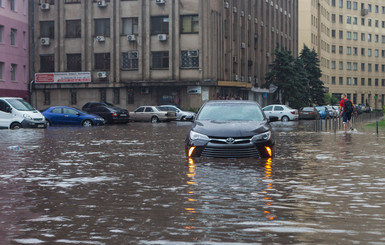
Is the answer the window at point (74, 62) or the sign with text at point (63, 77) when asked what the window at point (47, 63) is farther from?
the window at point (74, 62)

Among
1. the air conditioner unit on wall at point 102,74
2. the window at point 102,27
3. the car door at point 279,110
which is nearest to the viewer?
the car door at point 279,110

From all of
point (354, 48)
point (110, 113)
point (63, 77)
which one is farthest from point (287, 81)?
point (354, 48)

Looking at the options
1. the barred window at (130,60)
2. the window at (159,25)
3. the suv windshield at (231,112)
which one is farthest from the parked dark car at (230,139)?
the barred window at (130,60)

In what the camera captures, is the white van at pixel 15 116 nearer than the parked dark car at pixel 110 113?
Yes

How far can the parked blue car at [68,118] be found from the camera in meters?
39.3

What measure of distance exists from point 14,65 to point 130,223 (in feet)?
169

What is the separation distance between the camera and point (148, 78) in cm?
5697

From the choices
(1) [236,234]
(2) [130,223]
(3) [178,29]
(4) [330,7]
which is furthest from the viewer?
(4) [330,7]

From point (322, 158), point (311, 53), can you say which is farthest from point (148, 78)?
point (322, 158)

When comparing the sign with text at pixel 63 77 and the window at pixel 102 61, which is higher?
the window at pixel 102 61

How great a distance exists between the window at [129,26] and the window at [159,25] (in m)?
1.59

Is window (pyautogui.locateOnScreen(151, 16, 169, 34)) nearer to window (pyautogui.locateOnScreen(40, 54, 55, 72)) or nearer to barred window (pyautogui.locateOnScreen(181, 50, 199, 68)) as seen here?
barred window (pyautogui.locateOnScreen(181, 50, 199, 68))

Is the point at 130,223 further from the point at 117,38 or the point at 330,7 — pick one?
the point at 330,7

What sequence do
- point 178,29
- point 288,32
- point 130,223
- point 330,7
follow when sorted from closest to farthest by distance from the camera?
point 130,223 → point 178,29 → point 288,32 → point 330,7
